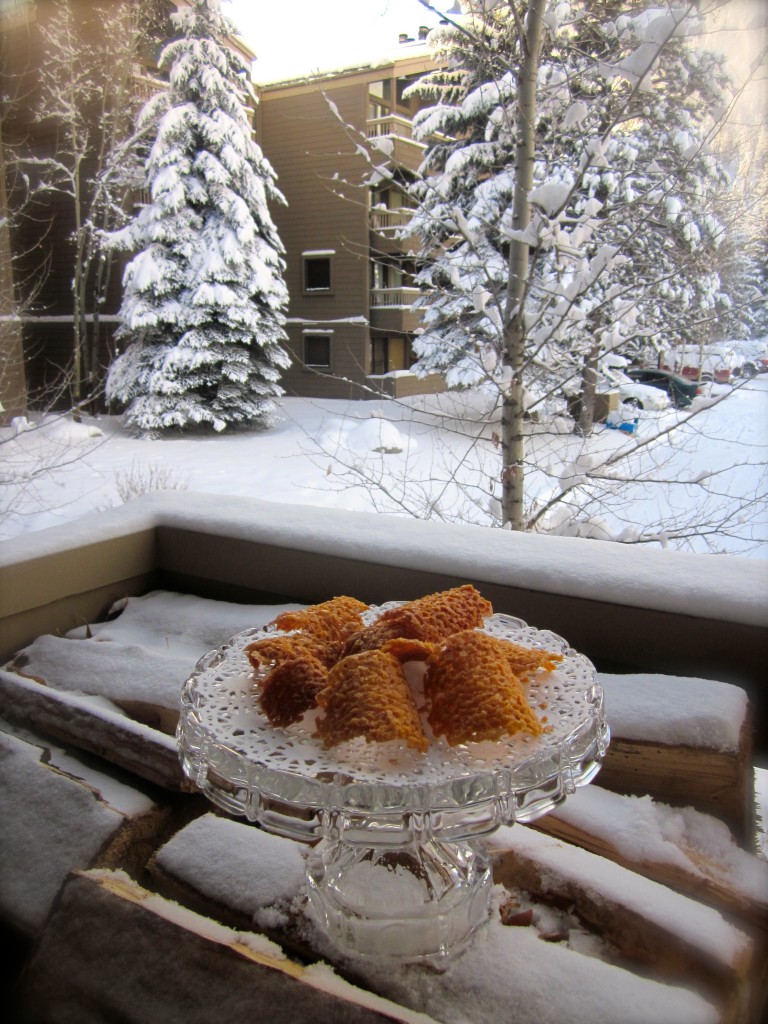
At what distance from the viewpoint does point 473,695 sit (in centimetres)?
48

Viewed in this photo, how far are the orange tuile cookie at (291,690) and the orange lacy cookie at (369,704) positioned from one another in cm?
1

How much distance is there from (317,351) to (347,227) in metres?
0.37

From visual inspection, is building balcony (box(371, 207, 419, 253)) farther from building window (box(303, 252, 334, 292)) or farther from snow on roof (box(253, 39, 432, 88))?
snow on roof (box(253, 39, 432, 88))

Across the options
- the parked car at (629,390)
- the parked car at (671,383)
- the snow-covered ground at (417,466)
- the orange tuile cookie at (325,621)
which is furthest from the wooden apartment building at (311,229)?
the orange tuile cookie at (325,621)

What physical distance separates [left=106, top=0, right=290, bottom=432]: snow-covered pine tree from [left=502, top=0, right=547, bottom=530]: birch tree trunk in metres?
0.74

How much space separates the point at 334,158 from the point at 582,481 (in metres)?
1.14

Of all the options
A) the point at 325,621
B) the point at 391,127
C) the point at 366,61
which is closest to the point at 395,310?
the point at 391,127

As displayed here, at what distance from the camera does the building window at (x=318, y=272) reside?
196cm

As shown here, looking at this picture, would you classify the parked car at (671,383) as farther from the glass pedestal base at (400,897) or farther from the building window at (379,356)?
the glass pedestal base at (400,897)

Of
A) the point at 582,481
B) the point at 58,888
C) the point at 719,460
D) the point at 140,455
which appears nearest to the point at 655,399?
the point at 719,460

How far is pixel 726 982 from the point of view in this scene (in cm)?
50

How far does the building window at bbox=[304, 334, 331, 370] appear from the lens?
2.05 metres

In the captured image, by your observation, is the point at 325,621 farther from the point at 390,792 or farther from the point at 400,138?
the point at 400,138

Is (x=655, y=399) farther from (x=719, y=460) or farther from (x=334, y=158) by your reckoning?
(x=334, y=158)
